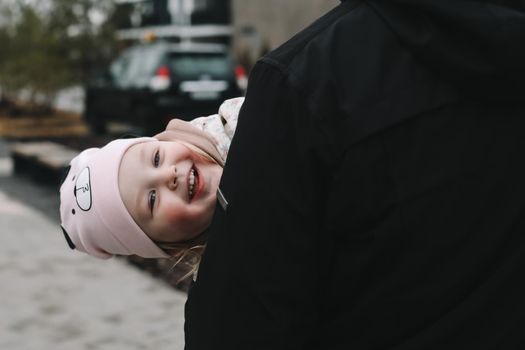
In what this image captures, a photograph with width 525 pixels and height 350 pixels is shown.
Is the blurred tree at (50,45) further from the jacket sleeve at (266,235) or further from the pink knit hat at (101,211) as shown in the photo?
the jacket sleeve at (266,235)

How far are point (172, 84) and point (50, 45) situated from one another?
7660 mm

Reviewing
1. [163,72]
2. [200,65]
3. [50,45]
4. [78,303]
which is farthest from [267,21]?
[78,303]

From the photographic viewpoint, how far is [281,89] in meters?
1.11

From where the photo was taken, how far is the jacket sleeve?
43.6 inches

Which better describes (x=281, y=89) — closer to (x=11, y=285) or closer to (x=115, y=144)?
(x=115, y=144)

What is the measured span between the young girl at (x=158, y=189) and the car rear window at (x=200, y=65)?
43.4 ft

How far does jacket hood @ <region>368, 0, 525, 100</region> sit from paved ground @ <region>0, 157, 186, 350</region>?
3542mm

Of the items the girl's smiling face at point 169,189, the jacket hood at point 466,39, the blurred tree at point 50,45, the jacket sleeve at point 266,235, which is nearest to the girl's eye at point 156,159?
the girl's smiling face at point 169,189

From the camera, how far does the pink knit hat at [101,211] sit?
161cm

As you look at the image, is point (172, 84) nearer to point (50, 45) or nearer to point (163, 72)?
point (163, 72)

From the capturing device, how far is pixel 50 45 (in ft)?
69.3

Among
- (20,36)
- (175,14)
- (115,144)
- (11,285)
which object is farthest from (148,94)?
(175,14)

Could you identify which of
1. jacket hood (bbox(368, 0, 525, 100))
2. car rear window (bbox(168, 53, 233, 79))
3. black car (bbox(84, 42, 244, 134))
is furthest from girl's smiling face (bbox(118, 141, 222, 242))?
car rear window (bbox(168, 53, 233, 79))

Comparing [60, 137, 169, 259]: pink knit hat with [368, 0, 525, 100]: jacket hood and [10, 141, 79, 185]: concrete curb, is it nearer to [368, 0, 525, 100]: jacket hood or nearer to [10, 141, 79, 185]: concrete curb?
[368, 0, 525, 100]: jacket hood
